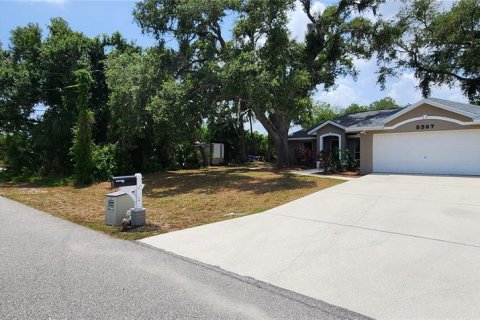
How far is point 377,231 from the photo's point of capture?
22.4ft

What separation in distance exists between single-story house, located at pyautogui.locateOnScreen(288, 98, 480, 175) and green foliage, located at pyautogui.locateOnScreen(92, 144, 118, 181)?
520 inches

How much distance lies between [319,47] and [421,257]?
19.2m

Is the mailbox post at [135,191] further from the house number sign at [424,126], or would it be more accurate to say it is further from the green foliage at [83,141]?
the house number sign at [424,126]

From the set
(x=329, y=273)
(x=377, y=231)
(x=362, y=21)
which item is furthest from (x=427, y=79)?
(x=329, y=273)

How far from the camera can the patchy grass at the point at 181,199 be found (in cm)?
852

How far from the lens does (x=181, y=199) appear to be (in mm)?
12219

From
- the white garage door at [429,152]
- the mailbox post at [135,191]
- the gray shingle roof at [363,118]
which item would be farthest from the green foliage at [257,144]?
the mailbox post at [135,191]

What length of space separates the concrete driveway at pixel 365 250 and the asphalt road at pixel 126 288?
1.18 feet

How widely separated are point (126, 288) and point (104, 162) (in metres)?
15.0

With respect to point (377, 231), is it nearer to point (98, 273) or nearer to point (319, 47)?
point (98, 273)

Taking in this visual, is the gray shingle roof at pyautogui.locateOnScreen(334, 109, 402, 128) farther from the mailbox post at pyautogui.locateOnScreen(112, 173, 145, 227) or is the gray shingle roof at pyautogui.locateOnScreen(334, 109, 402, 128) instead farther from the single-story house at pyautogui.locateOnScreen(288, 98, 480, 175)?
the mailbox post at pyautogui.locateOnScreen(112, 173, 145, 227)

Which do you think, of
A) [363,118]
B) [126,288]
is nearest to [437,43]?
[363,118]

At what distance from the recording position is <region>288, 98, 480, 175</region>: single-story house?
15.2 metres

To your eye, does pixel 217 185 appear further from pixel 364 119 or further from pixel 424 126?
pixel 364 119
